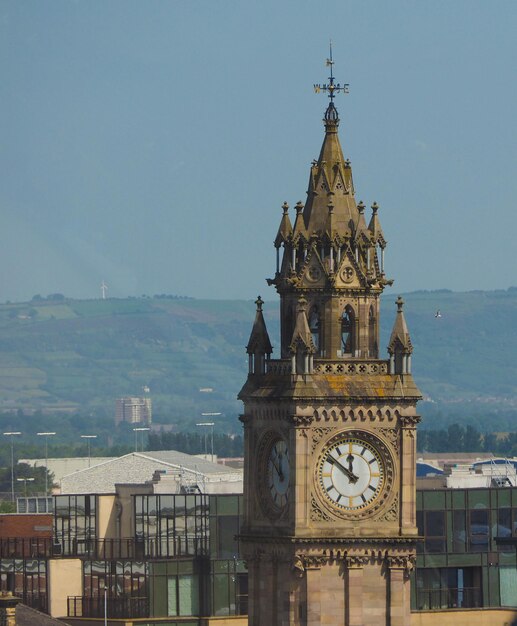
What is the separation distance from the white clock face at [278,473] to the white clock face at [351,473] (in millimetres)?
1233

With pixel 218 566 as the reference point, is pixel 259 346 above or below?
above

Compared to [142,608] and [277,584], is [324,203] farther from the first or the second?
[142,608]

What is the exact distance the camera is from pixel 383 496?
3782 inches

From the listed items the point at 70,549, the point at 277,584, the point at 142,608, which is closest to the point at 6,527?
the point at 70,549

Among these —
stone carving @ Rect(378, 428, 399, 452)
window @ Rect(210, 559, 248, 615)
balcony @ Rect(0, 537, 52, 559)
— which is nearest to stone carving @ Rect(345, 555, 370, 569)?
Result: stone carving @ Rect(378, 428, 399, 452)

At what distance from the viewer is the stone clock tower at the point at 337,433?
95.2 meters

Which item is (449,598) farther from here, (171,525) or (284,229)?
(284,229)

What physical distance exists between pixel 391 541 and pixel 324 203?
10057 millimetres

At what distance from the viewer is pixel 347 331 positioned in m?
96.2

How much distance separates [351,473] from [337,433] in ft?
4.26

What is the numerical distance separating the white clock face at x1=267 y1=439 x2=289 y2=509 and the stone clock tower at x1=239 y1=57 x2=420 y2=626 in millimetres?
29

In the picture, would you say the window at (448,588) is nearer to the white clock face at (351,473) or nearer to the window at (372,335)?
the white clock face at (351,473)

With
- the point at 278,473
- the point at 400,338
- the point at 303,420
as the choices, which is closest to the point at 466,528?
the point at 278,473

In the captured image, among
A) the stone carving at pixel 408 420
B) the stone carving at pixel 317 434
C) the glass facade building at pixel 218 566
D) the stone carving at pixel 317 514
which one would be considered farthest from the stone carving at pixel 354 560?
the glass facade building at pixel 218 566
